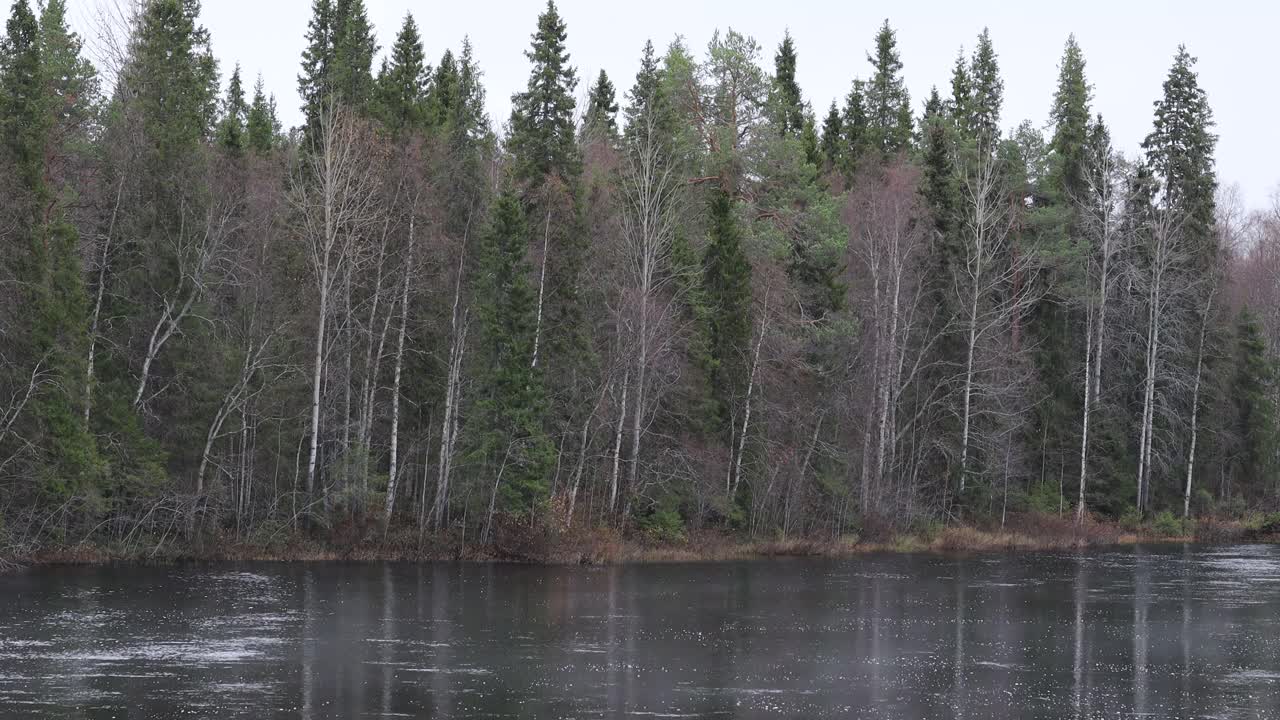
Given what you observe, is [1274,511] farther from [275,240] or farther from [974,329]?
[275,240]

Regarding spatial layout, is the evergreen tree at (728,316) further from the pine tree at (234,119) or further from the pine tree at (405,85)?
the pine tree at (234,119)

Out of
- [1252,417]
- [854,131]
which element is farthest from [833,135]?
[1252,417]

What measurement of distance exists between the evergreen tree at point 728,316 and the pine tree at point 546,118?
6.71 meters

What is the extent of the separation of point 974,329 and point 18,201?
38061 millimetres

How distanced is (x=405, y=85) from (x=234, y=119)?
11.4 meters

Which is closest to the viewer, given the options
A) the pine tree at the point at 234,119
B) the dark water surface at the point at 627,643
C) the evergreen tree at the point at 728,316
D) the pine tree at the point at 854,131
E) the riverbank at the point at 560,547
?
the dark water surface at the point at 627,643

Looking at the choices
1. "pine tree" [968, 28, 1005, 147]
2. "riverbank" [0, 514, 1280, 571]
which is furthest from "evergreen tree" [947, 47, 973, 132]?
"riverbank" [0, 514, 1280, 571]

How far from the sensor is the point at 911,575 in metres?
44.7

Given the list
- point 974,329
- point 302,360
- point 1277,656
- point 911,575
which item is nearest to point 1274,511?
point 974,329

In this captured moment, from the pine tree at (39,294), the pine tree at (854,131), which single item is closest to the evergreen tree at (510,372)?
the pine tree at (39,294)

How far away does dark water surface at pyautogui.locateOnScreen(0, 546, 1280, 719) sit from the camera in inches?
879

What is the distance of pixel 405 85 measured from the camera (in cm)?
6062

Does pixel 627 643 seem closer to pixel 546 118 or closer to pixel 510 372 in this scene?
pixel 510 372

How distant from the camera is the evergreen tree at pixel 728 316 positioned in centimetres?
5341
